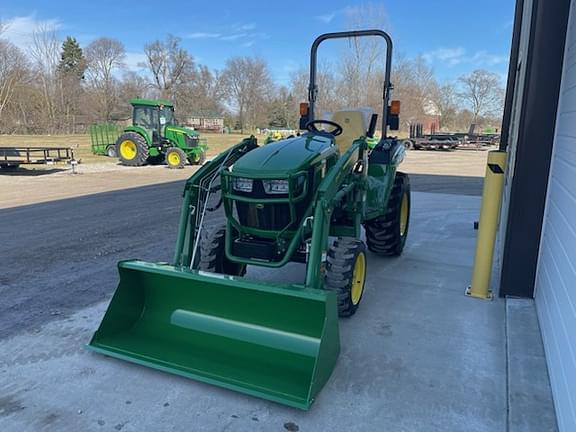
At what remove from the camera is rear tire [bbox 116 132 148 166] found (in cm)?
1527

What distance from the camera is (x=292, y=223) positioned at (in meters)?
3.26

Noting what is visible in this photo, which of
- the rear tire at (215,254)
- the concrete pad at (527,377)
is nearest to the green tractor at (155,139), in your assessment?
the rear tire at (215,254)

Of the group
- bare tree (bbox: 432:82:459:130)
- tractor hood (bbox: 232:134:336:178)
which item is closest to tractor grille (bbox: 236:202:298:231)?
tractor hood (bbox: 232:134:336:178)

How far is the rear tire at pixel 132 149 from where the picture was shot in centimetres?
1527

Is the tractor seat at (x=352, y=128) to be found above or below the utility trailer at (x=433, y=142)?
above

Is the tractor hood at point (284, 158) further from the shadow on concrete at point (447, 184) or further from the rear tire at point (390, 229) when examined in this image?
the shadow on concrete at point (447, 184)

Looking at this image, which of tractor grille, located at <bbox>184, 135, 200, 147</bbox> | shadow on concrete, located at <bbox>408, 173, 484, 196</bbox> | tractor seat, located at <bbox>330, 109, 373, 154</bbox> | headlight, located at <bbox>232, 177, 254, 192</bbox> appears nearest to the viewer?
headlight, located at <bbox>232, 177, 254, 192</bbox>

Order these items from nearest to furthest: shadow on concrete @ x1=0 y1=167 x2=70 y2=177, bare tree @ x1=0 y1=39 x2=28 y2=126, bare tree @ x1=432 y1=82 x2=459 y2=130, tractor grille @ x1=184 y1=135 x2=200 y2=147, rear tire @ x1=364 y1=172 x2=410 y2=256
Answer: rear tire @ x1=364 y1=172 x2=410 y2=256
shadow on concrete @ x1=0 y1=167 x2=70 y2=177
tractor grille @ x1=184 y1=135 x2=200 y2=147
bare tree @ x1=0 y1=39 x2=28 y2=126
bare tree @ x1=432 y1=82 x2=459 y2=130

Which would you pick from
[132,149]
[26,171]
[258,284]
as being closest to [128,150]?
[132,149]

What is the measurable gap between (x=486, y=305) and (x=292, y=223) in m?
1.75

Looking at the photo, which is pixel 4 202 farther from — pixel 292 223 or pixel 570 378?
pixel 570 378

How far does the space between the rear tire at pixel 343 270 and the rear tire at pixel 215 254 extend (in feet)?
2.82

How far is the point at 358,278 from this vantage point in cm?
346

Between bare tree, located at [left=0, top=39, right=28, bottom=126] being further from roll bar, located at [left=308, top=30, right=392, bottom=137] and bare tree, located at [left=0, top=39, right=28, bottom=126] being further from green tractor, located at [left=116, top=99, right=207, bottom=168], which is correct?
roll bar, located at [left=308, top=30, right=392, bottom=137]
